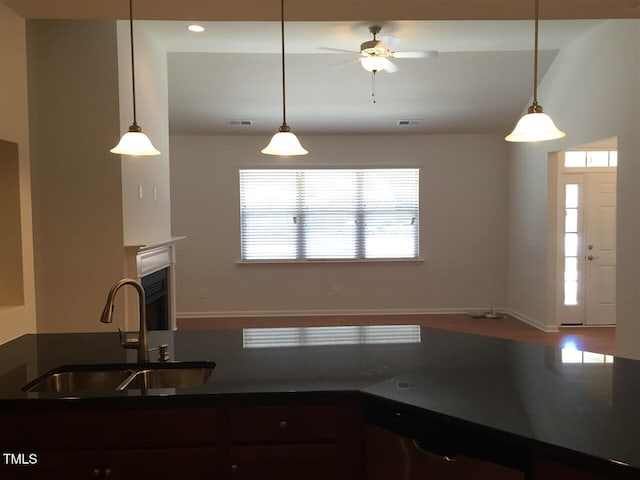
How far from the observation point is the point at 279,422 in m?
1.63

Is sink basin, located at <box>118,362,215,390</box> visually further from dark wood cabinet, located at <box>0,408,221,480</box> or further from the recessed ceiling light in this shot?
the recessed ceiling light

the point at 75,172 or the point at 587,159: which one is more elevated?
the point at 587,159

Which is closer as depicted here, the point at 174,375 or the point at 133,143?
the point at 174,375

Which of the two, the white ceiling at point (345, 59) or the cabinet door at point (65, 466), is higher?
the white ceiling at point (345, 59)

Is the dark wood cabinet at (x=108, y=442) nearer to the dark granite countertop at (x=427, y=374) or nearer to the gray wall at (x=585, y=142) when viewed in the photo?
the dark granite countertop at (x=427, y=374)

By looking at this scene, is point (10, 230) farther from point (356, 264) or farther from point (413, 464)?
point (356, 264)

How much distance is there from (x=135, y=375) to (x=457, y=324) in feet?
17.1

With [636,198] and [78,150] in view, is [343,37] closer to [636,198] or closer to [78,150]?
[78,150]

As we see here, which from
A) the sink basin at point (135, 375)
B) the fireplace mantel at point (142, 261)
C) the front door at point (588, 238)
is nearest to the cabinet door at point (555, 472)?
the sink basin at point (135, 375)

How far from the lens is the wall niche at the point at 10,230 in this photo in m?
2.87

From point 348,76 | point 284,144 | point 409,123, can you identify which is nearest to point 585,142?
point 409,123

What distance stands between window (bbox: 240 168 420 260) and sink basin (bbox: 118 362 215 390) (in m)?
5.00

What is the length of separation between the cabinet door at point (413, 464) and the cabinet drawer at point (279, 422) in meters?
0.16

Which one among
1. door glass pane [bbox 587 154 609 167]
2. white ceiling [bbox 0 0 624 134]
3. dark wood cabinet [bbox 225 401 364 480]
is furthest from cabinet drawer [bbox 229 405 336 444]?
door glass pane [bbox 587 154 609 167]
